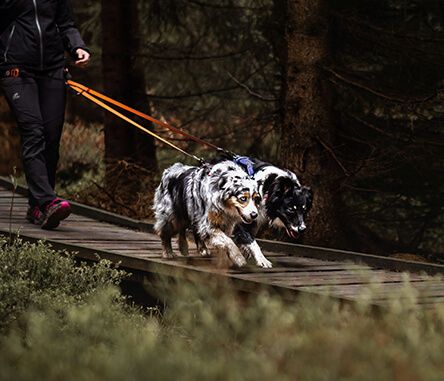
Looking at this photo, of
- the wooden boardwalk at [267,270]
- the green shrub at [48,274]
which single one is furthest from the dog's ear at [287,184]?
the green shrub at [48,274]

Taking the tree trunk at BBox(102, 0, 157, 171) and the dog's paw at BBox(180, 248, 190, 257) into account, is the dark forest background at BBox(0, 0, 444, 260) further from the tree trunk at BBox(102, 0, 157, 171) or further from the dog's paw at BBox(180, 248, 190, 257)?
the dog's paw at BBox(180, 248, 190, 257)

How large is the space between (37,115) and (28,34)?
2.37 ft

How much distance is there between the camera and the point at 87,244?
30.0ft

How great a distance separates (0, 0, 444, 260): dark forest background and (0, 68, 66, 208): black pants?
2621 millimetres

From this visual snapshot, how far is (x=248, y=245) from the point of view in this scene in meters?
8.42

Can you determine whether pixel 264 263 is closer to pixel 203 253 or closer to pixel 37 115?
pixel 203 253

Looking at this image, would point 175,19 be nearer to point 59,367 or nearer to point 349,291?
point 349,291

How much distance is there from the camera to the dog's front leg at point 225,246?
7.96 m

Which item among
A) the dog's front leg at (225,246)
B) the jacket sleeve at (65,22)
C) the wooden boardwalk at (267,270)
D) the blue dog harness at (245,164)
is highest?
the jacket sleeve at (65,22)

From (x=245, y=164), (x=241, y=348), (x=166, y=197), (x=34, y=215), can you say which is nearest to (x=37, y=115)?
(x=34, y=215)

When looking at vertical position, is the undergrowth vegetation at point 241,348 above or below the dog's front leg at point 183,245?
above

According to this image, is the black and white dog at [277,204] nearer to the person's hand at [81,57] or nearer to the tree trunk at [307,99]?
the person's hand at [81,57]

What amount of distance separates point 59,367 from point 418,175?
9.01 meters

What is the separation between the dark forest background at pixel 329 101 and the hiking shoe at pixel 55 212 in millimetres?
2692
